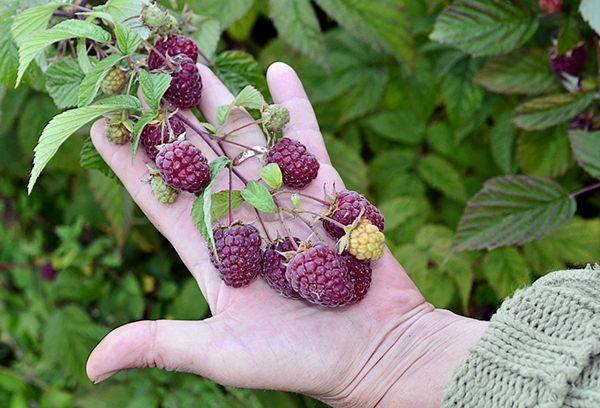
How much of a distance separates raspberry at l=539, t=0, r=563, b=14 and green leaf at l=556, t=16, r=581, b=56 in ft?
0.14

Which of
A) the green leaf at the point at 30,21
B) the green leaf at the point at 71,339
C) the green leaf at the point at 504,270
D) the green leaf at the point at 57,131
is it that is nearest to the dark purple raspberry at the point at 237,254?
the green leaf at the point at 57,131

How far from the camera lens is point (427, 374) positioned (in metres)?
1.03

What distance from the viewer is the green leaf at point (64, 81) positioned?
1119 mm

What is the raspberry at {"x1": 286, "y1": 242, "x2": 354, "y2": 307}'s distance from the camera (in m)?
0.95

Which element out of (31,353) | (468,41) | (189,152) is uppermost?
(468,41)

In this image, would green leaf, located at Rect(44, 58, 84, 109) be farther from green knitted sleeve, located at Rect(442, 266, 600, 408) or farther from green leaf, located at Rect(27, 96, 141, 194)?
green knitted sleeve, located at Rect(442, 266, 600, 408)

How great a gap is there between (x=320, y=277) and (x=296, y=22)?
0.81 m

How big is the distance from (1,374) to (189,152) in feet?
6.42

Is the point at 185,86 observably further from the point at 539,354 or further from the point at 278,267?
the point at 539,354

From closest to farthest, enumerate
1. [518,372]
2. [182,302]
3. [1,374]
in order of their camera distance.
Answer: [518,372], [182,302], [1,374]

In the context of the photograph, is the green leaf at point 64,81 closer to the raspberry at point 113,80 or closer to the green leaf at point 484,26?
the raspberry at point 113,80

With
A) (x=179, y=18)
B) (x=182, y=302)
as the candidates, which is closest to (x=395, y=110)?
(x=179, y=18)

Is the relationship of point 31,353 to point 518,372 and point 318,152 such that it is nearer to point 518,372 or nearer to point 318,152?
point 318,152

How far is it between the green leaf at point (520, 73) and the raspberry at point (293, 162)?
70 centimetres
